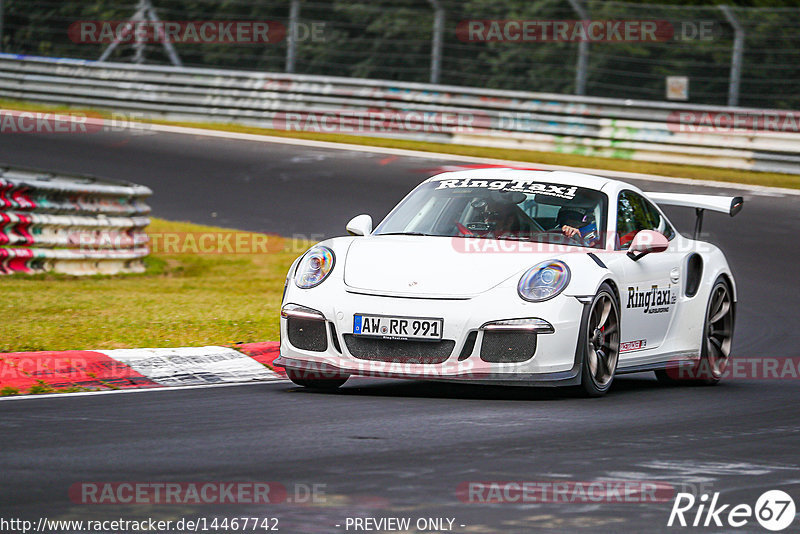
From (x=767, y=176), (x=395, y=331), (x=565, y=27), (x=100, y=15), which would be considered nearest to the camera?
(x=395, y=331)

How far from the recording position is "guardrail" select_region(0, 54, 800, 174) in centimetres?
2045

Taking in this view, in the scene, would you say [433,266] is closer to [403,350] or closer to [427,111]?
[403,350]

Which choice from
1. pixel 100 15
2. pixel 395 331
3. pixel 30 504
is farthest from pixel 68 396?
pixel 100 15

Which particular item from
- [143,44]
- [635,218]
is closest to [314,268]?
[635,218]

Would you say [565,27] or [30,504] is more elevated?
[565,27]

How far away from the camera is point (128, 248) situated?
46.1 ft

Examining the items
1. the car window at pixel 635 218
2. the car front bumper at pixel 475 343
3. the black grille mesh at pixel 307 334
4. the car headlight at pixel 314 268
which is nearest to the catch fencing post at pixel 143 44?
the car window at pixel 635 218

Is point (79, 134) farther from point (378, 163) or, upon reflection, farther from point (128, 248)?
point (128, 248)

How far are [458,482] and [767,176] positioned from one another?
16015 mm

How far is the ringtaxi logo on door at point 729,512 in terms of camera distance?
15.1 feet

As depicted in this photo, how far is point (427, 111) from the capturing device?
2281 centimetres

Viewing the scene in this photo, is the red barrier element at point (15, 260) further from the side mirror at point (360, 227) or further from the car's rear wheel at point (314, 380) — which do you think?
the car's rear wheel at point (314, 380)

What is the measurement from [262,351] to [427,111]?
46.4ft

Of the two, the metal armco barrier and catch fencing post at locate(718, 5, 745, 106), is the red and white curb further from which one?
catch fencing post at locate(718, 5, 745, 106)
